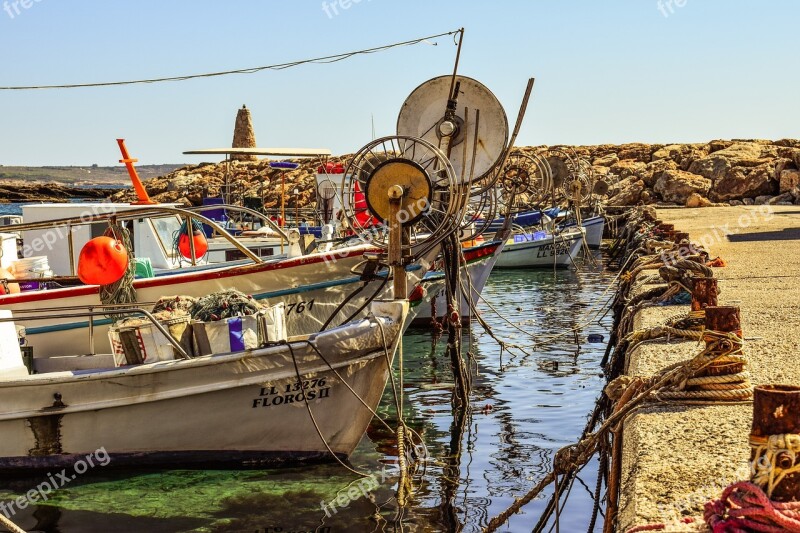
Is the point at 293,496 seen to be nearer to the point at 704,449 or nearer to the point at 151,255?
the point at 704,449

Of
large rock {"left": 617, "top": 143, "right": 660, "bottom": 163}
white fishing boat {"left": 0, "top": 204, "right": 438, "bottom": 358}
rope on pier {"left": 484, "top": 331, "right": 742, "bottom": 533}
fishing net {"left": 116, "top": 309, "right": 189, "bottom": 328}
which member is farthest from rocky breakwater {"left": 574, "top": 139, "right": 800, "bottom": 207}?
rope on pier {"left": 484, "top": 331, "right": 742, "bottom": 533}

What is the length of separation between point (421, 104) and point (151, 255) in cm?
614

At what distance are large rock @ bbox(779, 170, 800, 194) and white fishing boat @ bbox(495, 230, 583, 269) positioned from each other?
705 inches

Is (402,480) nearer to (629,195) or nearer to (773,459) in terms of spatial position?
(773,459)

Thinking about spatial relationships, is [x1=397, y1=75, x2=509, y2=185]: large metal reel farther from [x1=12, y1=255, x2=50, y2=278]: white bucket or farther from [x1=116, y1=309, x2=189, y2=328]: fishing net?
[x1=12, y1=255, x2=50, y2=278]: white bucket

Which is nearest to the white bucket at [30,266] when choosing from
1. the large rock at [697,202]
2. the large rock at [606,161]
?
the large rock at [697,202]

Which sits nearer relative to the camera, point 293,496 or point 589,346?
point 293,496

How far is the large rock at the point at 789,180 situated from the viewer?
44844 mm

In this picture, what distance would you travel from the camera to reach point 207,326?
8.66m

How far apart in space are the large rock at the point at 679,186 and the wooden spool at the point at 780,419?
46848 millimetres

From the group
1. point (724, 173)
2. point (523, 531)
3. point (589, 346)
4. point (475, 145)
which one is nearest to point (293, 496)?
point (523, 531)

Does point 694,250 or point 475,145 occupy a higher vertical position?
point 475,145

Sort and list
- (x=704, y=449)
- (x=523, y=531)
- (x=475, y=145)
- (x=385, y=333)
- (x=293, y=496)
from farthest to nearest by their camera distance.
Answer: (x=475, y=145), (x=385, y=333), (x=293, y=496), (x=523, y=531), (x=704, y=449)

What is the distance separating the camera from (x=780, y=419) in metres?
3.42
